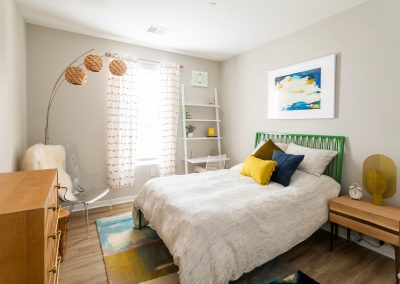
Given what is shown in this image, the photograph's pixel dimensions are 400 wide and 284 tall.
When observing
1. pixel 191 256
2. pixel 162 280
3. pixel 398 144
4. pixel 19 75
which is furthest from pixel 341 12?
pixel 19 75

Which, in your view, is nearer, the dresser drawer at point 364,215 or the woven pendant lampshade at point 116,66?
the dresser drawer at point 364,215

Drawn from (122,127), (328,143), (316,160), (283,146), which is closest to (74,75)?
(122,127)

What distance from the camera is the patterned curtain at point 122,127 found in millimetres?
3369

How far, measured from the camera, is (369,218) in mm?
1954

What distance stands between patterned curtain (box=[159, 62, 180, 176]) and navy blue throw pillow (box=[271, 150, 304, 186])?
6.46 feet

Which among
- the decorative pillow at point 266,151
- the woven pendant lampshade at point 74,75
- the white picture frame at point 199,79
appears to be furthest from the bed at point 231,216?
the white picture frame at point 199,79

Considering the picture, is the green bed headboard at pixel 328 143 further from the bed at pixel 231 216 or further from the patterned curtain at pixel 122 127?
the patterned curtain at pixel 122 127

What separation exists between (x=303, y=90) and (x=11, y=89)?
3.40 metres

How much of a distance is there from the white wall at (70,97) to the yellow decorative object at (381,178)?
3.36 m

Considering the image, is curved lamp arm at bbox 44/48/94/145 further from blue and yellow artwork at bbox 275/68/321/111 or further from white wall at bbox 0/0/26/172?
blue and yellow artwork at bbox 275/68/321/111

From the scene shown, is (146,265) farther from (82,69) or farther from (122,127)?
(82,69)

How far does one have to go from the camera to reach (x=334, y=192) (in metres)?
2.41


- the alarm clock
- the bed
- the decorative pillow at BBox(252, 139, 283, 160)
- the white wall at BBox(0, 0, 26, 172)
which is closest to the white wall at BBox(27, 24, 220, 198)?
the white wall at BBox(0, 0, 26, 172)

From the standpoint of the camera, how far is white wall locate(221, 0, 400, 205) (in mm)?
2189
